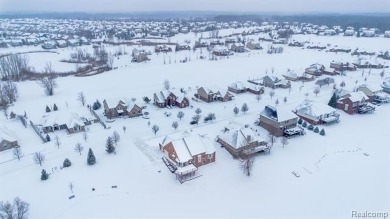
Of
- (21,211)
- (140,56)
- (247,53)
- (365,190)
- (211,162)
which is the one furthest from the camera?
(247,53)

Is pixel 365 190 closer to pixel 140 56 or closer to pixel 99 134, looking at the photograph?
pixel 99 134

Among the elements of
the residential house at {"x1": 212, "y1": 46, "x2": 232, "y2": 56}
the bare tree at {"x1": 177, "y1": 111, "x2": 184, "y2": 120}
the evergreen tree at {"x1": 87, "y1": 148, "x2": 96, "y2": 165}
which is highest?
the residential house at {"x1": 212, "y1": 46, "x2": 232, "y2": 56}

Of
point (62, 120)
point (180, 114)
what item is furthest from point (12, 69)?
point (180, 114)

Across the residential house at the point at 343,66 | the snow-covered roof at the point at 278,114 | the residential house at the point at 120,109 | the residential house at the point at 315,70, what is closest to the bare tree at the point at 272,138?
the snow-covered roof at the point at 278,114

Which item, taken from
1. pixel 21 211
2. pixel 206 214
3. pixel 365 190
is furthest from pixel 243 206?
pixel 21 211

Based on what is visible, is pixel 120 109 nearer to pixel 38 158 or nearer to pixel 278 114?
pixel 38 158

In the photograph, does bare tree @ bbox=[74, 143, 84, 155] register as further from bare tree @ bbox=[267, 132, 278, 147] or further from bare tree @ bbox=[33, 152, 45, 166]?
bare tree @ bbox=[267, 132, 278, 147]

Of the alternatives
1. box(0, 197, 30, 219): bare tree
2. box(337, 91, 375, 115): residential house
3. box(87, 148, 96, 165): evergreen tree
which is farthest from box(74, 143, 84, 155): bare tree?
box(337, 91, 375, 115): residential house
